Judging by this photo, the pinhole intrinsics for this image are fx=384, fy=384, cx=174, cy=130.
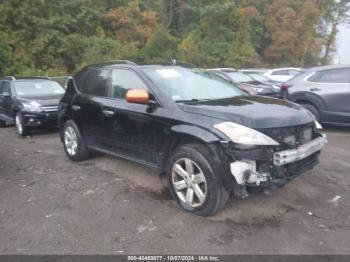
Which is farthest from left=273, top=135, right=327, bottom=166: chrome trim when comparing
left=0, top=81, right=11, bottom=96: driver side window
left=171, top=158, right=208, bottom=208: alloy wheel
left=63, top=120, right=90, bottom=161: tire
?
left=0, top=81, right=11, bottom=96: driver side window

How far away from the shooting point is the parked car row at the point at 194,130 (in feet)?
12.7

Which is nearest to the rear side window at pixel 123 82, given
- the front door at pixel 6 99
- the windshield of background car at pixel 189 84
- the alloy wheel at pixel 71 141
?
the windshield of background car at pixel 189 84

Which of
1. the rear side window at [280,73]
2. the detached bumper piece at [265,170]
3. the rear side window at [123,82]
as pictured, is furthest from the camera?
the rear side window at [280,73]

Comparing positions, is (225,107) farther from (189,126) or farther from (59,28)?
(59,28)

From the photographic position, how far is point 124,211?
4.39 m

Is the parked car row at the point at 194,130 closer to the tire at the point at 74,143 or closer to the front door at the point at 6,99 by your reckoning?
the tire at the point at 74,143

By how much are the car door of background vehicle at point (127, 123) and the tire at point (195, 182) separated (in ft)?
1.78

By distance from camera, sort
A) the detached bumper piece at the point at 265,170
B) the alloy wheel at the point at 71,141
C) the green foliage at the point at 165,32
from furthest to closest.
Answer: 1. the green foliage at the point at 165,32
2. the alloy wheel at the point at 71,141
3. the detached bumper piece at the point at 265,170

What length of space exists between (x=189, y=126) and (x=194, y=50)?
27132 millimetres

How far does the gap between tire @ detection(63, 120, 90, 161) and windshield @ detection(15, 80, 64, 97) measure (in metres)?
3.91

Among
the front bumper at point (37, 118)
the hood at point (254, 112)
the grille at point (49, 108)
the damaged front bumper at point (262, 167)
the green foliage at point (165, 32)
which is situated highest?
the green foliage at point (165, 32)

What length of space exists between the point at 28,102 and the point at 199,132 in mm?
6499

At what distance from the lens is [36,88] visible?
1034 centimetres

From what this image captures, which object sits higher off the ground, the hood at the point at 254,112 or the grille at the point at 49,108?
the hood at the point at 254,112
